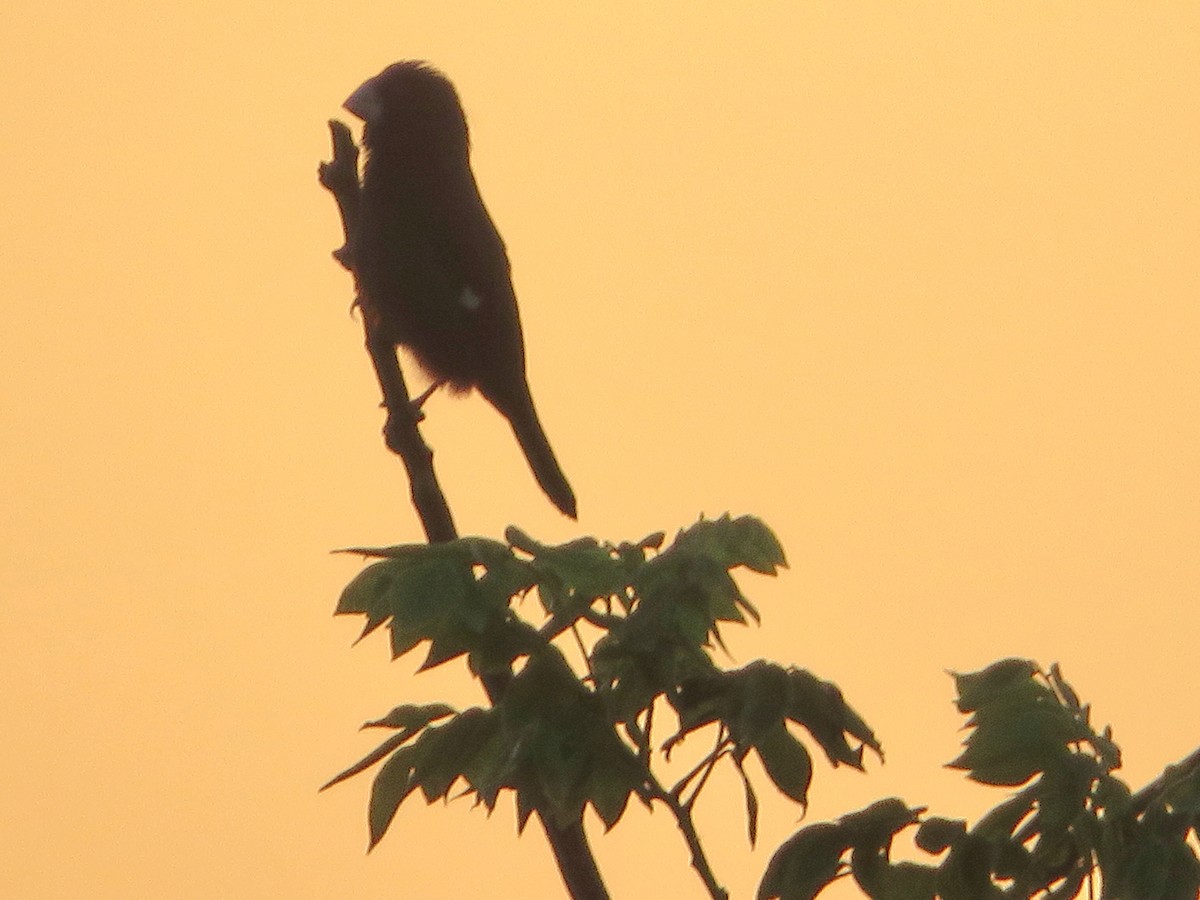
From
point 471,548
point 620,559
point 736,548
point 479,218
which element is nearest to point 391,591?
point 471,548

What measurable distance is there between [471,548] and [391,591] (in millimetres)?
73

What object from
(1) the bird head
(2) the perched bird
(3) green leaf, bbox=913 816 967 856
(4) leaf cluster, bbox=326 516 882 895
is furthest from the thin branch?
(1) the bird head

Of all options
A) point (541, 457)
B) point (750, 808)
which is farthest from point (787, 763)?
point (541, 457)

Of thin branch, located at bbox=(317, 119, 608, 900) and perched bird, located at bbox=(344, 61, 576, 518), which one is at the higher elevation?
perched bird, located at bbox=(344, 61, 576, 518)

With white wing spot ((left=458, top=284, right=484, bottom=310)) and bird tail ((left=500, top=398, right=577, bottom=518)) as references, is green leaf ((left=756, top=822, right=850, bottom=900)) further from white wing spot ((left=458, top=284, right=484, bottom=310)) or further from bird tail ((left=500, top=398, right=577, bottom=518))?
white wing spot ((left=458, top=284, right=484, bottom=310))

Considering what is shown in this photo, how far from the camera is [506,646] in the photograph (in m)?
1.26

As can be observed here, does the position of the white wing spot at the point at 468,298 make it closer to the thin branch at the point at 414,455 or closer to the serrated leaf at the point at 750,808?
the thin branch at the point at 414,455

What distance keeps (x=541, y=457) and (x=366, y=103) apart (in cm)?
87

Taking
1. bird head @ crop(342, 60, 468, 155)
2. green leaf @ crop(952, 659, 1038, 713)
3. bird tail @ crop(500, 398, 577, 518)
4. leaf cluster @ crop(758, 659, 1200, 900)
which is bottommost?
leaf cluster @ crop(758, 659, 1200, 900)

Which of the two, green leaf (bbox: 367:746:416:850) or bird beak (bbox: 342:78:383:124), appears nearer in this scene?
green leaf (bbox: 367:746:416:850)

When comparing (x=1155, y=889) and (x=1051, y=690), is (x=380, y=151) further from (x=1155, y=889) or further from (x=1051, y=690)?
(x=1155, y=889)

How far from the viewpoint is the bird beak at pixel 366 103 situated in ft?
10.8

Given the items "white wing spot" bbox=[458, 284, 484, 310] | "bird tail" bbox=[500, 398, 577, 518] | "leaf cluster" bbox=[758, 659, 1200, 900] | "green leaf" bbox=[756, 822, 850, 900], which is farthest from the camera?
"white wing spot" bbox=[458, 284, 484, 310]

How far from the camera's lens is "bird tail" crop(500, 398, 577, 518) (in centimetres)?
304
